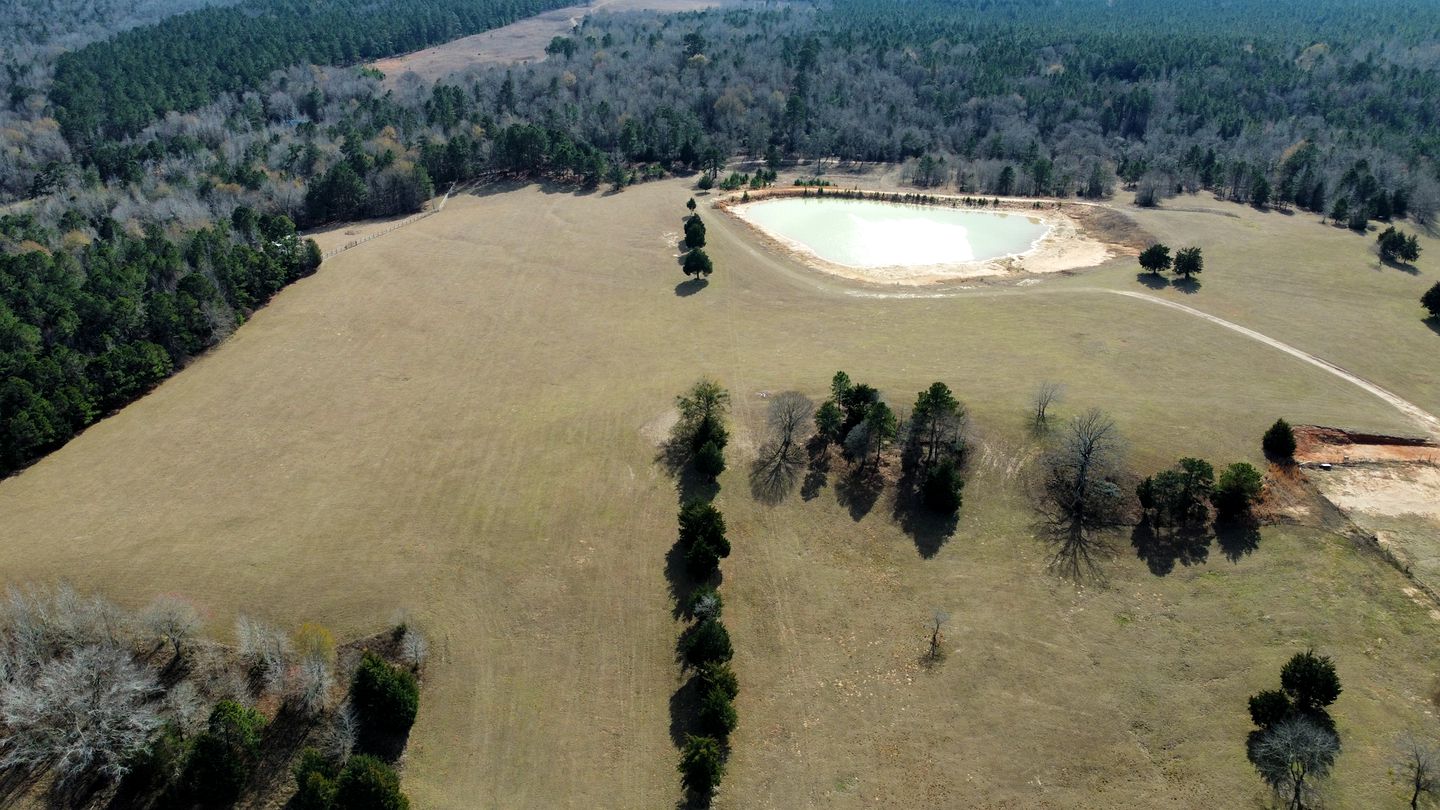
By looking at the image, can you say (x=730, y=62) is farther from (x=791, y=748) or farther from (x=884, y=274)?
(x=791, y=748)

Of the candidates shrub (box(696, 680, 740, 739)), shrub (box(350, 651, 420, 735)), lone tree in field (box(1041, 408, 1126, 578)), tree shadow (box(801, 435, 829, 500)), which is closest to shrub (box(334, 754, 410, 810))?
shrub (box(350, 651, 420, 735))

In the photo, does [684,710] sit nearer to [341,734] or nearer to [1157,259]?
[341,734]

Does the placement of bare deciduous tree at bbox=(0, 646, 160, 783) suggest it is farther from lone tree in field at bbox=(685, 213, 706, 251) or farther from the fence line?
lone tree in field at bbox=(685, 213, 706, 251)

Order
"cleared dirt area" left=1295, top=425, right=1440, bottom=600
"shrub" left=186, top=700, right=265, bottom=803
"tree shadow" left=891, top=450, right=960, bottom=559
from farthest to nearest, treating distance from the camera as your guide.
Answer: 1. "tree shadow" left=891, top=450, right=960, bottom=559
2. "cleared dirt area" left=1295, top=425, right=1440, bottom=600
3. "shrub" left=186, top=700, right=265, bottom=803

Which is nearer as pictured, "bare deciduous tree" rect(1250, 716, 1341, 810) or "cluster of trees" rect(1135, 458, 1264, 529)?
"bare deciduous tree" rect(1250, 716, 1341, 810)

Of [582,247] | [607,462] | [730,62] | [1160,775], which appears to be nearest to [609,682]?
[607,462]

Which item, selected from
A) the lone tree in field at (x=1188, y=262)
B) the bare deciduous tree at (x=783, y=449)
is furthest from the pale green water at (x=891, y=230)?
the bare deciduous tree at (x=783, y=449)
